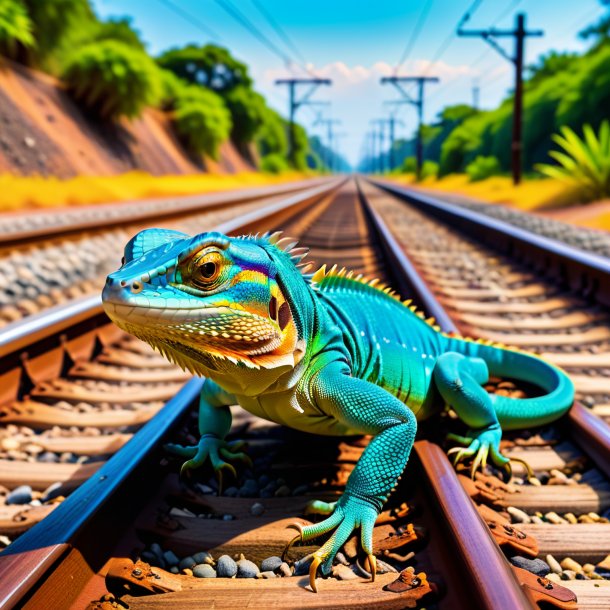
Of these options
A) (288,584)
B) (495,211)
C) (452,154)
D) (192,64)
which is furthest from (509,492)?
(192,64)

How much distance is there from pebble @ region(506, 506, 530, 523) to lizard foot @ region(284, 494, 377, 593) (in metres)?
0.69

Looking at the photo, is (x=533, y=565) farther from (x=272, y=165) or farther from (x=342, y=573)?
(x=272, y=165)

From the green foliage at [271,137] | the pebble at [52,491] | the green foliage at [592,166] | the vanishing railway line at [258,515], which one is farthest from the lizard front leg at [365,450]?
the green foliage at [271,137]

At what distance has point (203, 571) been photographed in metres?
2.10

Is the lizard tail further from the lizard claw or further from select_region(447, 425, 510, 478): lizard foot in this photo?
the lizard claw

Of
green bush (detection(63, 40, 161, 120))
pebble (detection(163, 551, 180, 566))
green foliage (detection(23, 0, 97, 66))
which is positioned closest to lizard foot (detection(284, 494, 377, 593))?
pebble (detection(163, 551, 180, 566))

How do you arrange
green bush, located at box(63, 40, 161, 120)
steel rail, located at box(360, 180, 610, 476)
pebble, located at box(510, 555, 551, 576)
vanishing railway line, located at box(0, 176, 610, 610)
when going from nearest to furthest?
vanishing railway line, located at box(0, 176, 610, 610) → pebble, located at box(510, 555, 551, 576) → steel rail, located at box(360, 180, 610, 476) → green bush, located at box(63, 40, 161, 120)

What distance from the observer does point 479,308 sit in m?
5.77

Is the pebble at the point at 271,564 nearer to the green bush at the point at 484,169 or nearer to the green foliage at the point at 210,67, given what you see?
the green bush at the point at 484,169

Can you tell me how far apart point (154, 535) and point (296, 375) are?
0.79 m

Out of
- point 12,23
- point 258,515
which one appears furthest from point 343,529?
point 12,23

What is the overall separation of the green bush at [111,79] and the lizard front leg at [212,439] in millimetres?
29429

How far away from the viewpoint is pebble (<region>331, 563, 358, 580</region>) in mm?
2000

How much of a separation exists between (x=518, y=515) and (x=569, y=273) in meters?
4.70
